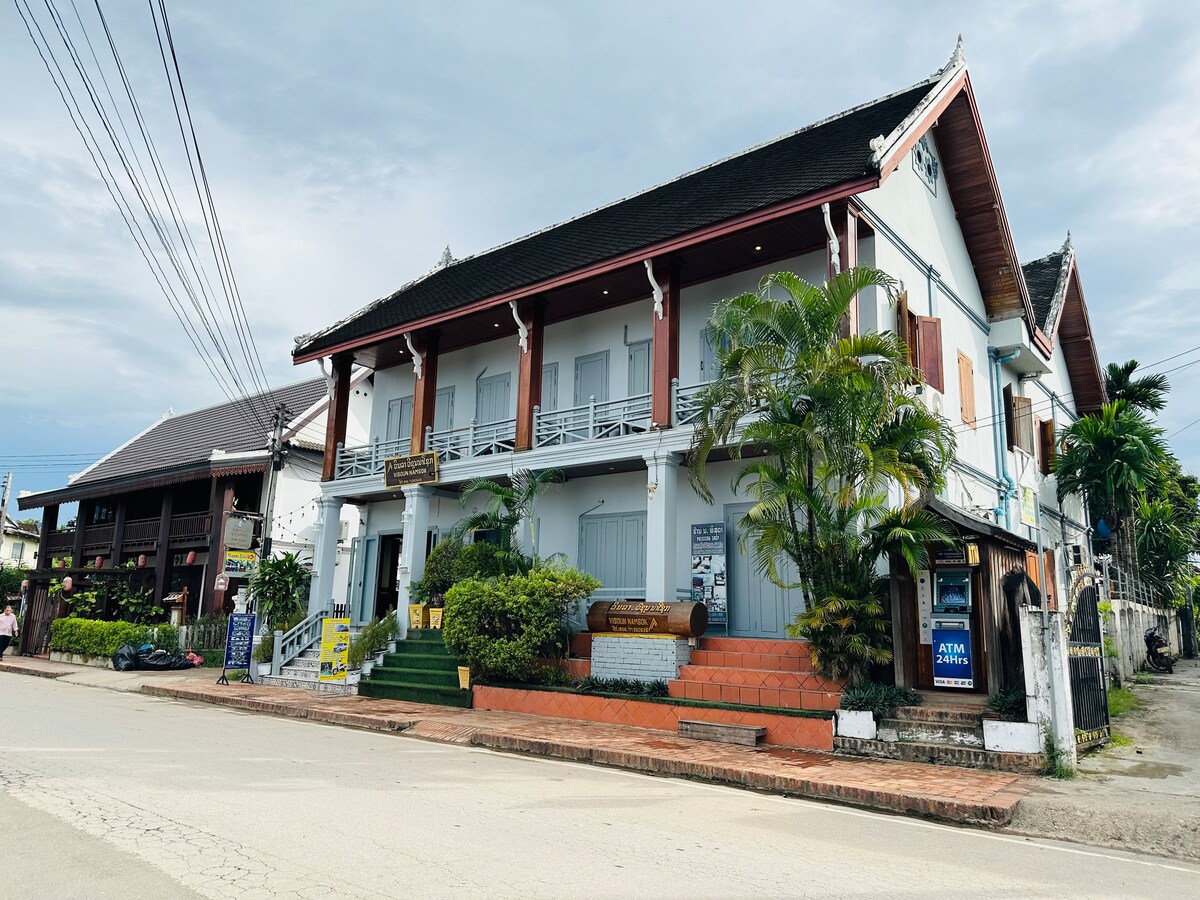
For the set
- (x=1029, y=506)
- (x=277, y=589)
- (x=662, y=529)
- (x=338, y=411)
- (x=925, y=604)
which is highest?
(x=338, y=411)

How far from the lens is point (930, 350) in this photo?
1475 cm

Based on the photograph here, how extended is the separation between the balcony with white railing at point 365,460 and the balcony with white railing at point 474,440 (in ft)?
3.15

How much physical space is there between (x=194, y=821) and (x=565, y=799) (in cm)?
297

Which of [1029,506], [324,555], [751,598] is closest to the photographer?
[751,598]

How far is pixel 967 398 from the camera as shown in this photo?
54.8 ft

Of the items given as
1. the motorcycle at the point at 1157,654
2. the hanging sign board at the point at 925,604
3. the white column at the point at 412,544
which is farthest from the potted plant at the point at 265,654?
the motorcycle at the point at 1157,654

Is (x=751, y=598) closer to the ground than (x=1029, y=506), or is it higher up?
closer to the ground

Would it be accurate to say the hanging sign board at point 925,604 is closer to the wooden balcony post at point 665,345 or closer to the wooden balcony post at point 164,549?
the wooden balcony post at point 665,345

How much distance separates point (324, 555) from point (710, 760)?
1275 centimetres

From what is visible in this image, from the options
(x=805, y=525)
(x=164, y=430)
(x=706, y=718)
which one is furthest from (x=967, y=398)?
(x=164, y=430)

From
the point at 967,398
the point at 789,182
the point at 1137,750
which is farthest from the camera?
the point at 967,398

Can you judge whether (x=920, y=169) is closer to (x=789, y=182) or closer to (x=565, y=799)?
(x=789, y=182)

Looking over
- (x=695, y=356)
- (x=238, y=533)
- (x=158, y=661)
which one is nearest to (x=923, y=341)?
(x=695, y=356)

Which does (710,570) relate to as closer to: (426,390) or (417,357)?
(426,390)
